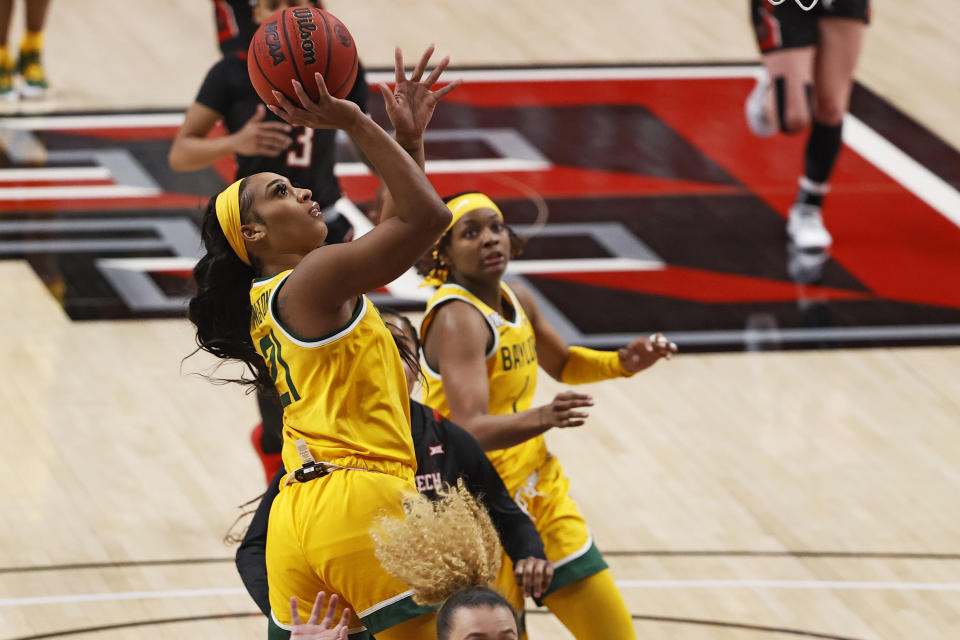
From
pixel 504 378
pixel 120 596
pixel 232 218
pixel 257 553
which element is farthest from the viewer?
pixel 120 596

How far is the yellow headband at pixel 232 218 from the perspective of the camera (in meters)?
3.34

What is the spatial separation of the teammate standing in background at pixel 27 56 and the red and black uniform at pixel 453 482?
623 centimetres

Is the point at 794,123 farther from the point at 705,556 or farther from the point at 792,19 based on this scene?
the point at 705,556

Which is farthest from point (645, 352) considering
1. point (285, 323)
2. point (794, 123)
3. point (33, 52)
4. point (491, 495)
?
point (33, 52)

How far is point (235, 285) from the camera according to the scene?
3.49 metres

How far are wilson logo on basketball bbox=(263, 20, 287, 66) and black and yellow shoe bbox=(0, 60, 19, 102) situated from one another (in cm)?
623

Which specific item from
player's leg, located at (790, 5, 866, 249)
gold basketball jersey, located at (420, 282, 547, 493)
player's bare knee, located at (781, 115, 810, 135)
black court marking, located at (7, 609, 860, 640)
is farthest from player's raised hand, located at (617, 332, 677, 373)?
player's leg, located at (790, 5, 866, 249)

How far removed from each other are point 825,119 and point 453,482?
4.52 metres

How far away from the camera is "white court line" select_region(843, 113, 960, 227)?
8.33 m

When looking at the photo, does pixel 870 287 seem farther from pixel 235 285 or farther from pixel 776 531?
pixel 235 285

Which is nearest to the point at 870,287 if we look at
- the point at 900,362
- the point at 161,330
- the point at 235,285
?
the point at 900,362

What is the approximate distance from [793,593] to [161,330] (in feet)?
11.0

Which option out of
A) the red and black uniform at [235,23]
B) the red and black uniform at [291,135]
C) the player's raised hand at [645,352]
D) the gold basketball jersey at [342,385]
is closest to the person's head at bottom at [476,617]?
the gold basketball jersey at [342,385]

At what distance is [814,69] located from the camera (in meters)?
7.61
